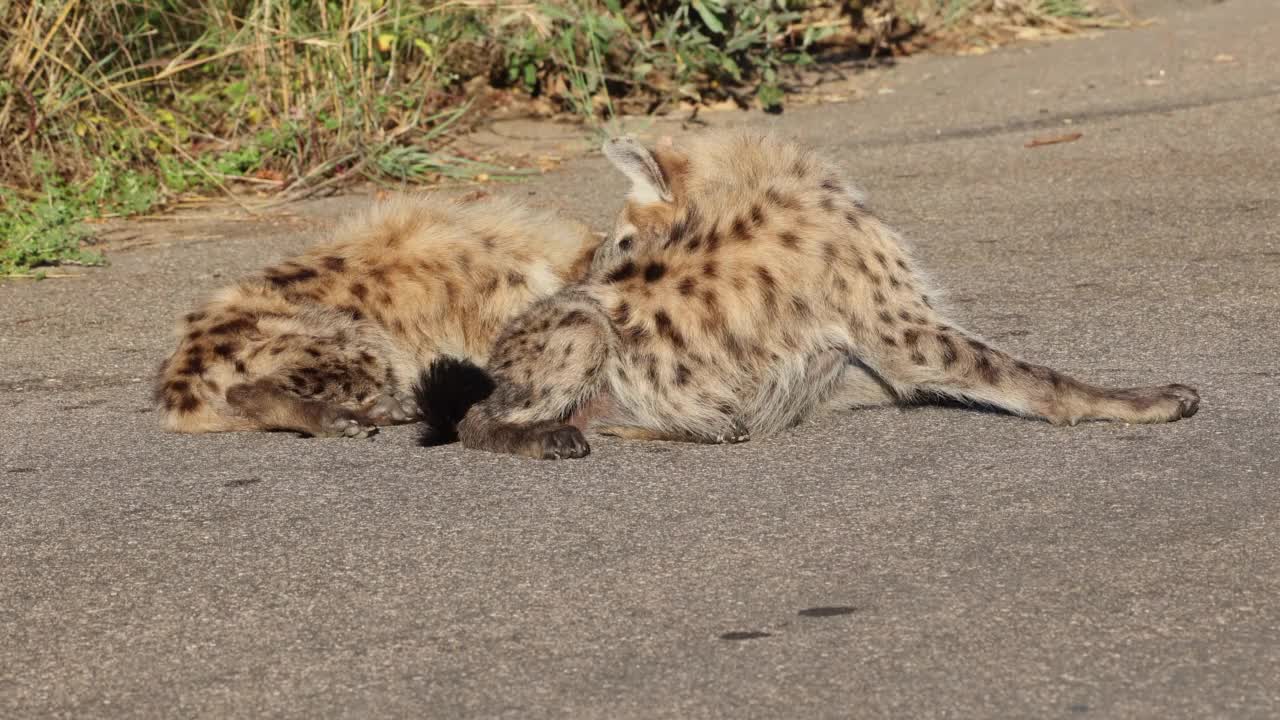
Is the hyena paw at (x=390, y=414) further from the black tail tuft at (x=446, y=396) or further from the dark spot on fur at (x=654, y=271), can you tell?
the dark spot on fur at (x=654, y=271)

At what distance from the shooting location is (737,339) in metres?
4.96

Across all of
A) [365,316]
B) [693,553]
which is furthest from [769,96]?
[693,553]

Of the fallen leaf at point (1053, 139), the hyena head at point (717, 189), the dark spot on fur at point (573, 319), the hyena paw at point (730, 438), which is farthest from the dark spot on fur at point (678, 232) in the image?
the fallen leaf at point (1053, 139)

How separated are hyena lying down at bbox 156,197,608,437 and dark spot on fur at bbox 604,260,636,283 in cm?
58

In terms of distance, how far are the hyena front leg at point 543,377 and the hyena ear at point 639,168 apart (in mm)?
482

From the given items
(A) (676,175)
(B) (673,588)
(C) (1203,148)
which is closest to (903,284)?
(A) (676,175)

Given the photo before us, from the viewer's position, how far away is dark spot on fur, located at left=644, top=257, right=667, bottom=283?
16.4 feet

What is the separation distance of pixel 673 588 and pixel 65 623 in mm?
1215

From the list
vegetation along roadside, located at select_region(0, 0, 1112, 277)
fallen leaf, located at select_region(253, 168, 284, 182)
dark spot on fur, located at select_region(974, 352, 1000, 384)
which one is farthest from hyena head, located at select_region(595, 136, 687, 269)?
fallen leaf, located at select_region(253, 168, 284, 182)

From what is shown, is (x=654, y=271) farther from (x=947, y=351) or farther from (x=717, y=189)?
(x=947, y=351)

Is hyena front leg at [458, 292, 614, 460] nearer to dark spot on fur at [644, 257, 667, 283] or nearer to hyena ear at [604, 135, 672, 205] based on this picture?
dark spot on fur at [644, 257, 667, 283]

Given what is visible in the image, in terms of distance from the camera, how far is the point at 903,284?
16.5 ft

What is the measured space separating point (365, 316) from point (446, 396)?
25.5 inches

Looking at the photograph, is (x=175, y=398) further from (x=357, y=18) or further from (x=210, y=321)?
Answer: (x=357, y=18)
